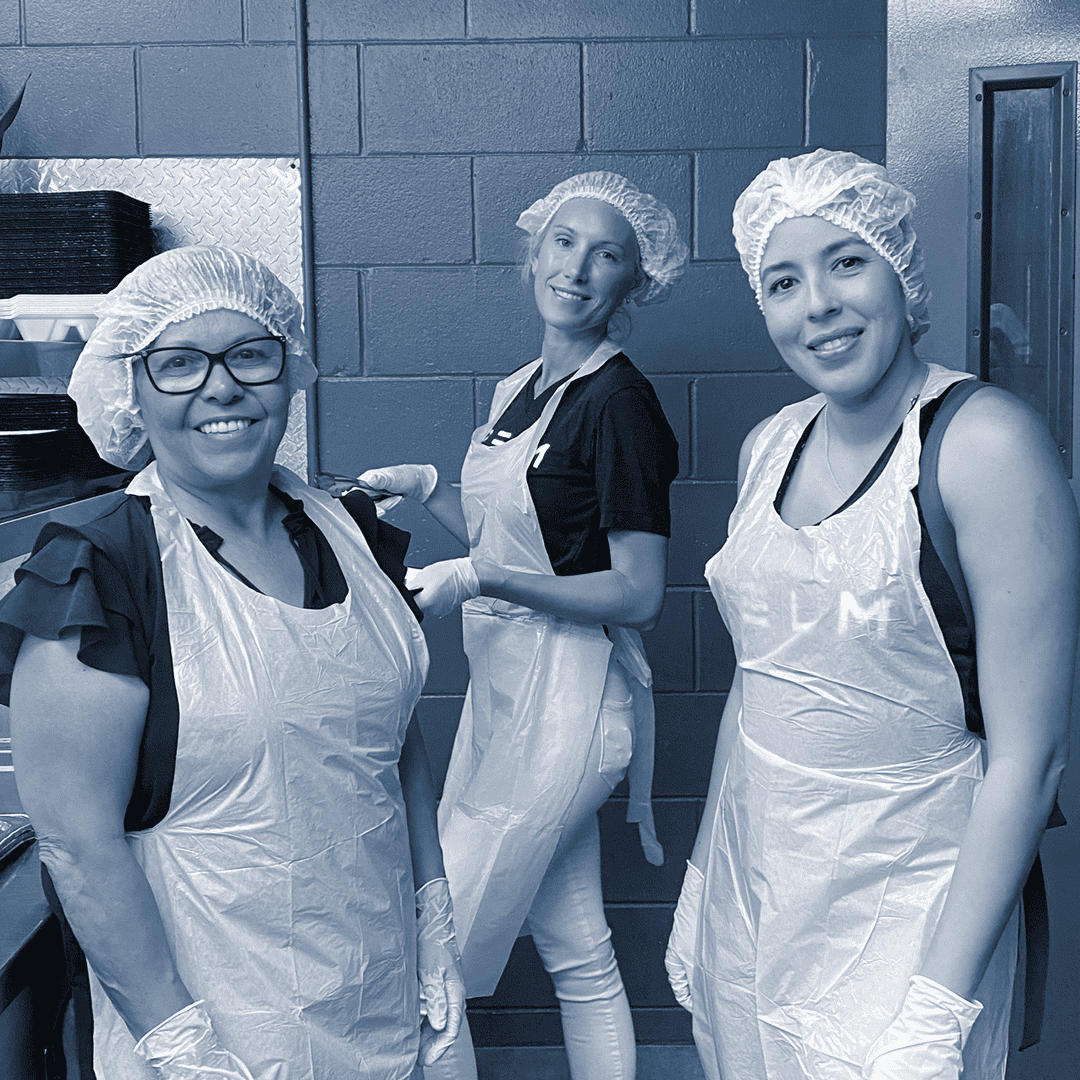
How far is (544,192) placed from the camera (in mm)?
2295

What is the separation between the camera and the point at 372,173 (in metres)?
2.30

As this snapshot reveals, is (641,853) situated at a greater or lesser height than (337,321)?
lesser

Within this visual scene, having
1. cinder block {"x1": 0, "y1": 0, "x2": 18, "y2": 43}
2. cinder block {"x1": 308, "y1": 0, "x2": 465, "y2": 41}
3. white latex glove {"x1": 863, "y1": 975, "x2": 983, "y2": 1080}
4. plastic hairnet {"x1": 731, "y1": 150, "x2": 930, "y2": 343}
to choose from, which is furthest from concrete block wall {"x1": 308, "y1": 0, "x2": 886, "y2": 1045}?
white latex glove {"x1": 863, "y1": 975, "x2": 983, "y2": 1080}

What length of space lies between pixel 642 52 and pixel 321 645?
1641 millimetres

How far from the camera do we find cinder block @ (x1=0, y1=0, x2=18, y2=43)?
2270 millimetres

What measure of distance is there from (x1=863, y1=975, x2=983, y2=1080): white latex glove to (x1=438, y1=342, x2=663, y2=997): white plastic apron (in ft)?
2.55

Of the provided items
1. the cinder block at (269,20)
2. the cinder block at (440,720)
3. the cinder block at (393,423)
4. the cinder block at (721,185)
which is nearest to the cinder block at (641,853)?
the cinder block at (440,720)

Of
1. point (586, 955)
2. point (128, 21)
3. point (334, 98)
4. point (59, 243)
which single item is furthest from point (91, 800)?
point (128, 21)

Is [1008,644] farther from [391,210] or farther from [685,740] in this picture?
[391,210]

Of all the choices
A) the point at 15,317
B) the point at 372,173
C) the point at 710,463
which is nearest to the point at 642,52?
the point at 372,173

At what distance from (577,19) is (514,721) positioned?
1.42m

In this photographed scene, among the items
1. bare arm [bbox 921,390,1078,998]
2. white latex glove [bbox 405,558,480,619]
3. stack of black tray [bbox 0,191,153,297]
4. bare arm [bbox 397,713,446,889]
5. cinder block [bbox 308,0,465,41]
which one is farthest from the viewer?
cinder block [bbox 308,0,465,41]

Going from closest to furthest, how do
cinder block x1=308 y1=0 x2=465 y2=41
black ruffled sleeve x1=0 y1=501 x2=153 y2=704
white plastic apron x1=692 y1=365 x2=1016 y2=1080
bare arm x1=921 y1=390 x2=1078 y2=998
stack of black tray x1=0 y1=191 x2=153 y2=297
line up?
black ruffled sleeve x1=0 y1=501 x2=153 y2=704
bare arm x1=921 y1=390 x2=1078 y2=998
white plastic apron x1=692 y1=365 x2=1016 y2=1080
stack of black tray x1=0 y1=191 x2=153 y2=297
cinder block x1=308 y1=0 x2=465 y2=41

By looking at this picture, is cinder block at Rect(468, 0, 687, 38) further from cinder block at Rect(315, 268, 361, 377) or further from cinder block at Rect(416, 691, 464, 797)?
cinder block at Rect(416, 691, 464, 797)
